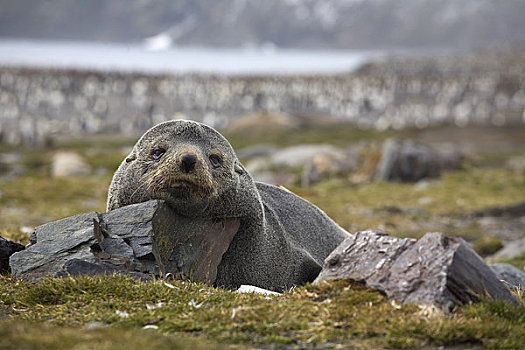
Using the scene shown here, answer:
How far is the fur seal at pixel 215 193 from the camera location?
7.95 meters

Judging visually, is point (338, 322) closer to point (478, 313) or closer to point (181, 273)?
point (478, 313)

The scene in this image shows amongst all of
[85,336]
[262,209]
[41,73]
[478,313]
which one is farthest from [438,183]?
[41,73]

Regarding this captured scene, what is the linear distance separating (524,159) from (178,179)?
39.1 meters

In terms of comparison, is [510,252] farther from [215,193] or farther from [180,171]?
[180,171]

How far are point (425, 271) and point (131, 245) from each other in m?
3.33

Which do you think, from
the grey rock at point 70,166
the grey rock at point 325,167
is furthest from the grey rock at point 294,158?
the grey rock at point 70,166

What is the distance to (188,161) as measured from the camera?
25.3ft

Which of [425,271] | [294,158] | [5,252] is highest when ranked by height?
[425,271]

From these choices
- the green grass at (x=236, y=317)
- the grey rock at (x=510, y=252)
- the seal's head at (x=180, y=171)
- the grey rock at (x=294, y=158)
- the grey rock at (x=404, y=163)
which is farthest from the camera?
the grey rock at (x=294, y=158)

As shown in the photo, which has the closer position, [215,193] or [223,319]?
[223,319]

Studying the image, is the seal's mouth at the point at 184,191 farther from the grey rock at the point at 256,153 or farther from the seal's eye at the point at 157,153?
the grey rock at the point at 256,153

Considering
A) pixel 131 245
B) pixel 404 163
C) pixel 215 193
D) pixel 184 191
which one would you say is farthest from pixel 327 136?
pixel 131 245

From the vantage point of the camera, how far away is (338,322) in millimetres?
6070

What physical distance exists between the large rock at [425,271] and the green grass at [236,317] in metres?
0.16
